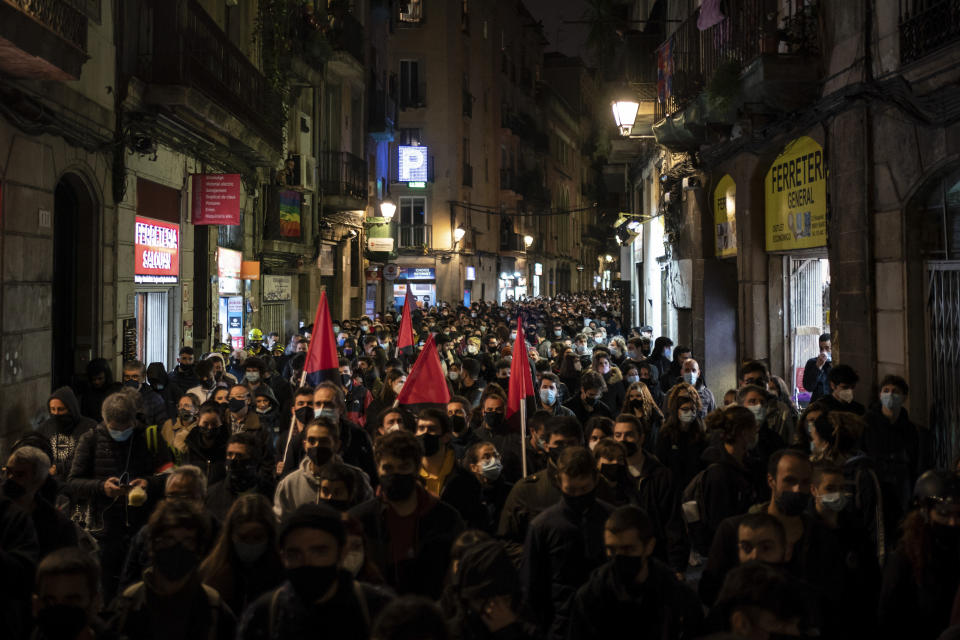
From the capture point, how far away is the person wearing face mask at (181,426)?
7398mm

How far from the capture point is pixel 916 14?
946 centimetres

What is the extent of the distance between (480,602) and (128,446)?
406 centimetres

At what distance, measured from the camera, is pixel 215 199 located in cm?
1727

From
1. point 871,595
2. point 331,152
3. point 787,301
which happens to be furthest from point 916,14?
point 331,152

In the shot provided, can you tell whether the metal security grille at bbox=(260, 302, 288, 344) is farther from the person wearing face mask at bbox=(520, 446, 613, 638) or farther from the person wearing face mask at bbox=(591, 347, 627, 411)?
the person wearing face mask at bbox=(520, 446, 613, 638)

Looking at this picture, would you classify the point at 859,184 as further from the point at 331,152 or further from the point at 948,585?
the point at 331,152

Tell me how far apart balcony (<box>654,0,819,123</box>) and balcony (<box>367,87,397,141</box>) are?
55.1ft

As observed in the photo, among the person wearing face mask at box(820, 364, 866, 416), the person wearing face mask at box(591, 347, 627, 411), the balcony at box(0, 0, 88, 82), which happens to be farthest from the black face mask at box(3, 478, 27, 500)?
the person wearing face mask at box(820, 364, 866, 416)

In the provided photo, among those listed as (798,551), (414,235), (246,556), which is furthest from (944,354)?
(414,235)

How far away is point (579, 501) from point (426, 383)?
4054 millimetres

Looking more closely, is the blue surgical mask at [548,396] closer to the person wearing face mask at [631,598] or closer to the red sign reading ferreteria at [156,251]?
the person wearing face mask at [631,598]

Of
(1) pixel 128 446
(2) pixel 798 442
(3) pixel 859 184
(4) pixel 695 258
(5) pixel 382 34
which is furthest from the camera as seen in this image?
(5) pixel 382 34

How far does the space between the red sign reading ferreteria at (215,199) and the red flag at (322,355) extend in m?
9.02

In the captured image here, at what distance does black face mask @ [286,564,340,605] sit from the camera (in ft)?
11.0
